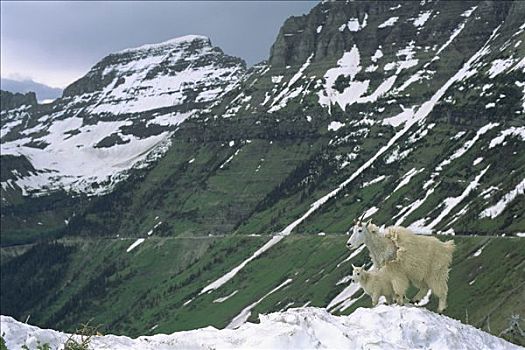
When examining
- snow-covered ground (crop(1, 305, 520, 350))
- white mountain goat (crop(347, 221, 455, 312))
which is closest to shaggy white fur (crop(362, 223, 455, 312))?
white mountain goat (crop(347, 221, 455, 312))

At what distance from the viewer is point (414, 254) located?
84.8 feet

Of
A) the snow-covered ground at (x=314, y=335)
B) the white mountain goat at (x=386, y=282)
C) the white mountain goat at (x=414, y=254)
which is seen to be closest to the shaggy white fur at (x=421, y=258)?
the white mountain goat at (x=414, y=254)

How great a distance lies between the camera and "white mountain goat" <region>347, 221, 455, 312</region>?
84.7ft

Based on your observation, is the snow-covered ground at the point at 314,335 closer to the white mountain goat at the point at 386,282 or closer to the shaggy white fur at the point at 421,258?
the white mountain goat at the point at 386,282

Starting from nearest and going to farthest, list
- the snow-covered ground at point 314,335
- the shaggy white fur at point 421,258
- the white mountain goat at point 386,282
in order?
the snow-covered ground at point 314,335, the white mountain goat at point 386,282, the shaggy white fur at point 421,258

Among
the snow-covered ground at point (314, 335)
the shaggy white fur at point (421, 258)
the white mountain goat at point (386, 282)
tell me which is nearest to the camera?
the snow-covered ground at point (314, 335)

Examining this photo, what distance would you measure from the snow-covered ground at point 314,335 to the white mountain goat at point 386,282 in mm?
2111

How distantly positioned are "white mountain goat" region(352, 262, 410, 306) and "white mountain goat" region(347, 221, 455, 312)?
304 millimetres

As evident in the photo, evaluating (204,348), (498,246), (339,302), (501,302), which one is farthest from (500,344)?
(339,302)

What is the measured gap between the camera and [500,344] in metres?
23.5

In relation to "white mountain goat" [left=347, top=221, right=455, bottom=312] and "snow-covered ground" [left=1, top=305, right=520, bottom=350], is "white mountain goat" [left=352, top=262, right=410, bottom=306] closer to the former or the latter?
"white mountain goat" [left=347, top=221, right=455, bottom=312]

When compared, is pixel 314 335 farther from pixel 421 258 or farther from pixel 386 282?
pixel 421 258

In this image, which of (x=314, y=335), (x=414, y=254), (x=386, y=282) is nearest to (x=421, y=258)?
(x=414, y=254)

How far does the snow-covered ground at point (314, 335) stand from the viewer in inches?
723
